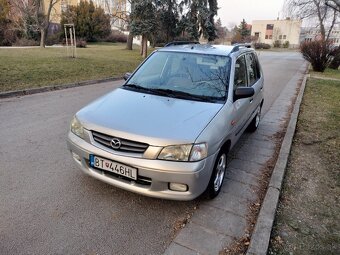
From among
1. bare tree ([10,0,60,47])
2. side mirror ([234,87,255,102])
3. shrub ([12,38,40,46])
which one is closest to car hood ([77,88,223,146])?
side mirror ([234,87,255,102])

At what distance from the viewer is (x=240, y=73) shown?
175 inches

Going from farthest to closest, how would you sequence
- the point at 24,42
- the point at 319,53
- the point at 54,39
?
the point at 54,39 < the point at 24,42 < the point at 319,53

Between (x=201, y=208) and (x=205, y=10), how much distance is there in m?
21.7

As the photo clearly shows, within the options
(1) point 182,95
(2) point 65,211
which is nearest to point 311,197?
(1) point 182,95

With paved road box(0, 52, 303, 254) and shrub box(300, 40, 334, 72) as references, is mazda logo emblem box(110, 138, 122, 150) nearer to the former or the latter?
paved road box(0, 52, 303, 254)

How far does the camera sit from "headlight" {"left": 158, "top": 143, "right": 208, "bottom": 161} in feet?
9.33

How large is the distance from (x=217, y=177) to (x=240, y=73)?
1783 millimetres

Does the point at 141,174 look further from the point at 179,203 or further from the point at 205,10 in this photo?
the point at 205,10

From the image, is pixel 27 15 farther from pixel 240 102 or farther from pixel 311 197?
pixel 311 197

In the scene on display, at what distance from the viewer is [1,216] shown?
9.79ft

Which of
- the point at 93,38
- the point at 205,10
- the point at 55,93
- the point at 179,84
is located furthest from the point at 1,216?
the point at 93,38

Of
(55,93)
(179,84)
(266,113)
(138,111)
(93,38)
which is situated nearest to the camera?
(138,111)

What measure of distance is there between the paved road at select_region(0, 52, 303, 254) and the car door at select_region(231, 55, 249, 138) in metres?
1.32

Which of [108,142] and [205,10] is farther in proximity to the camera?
[205,10]
